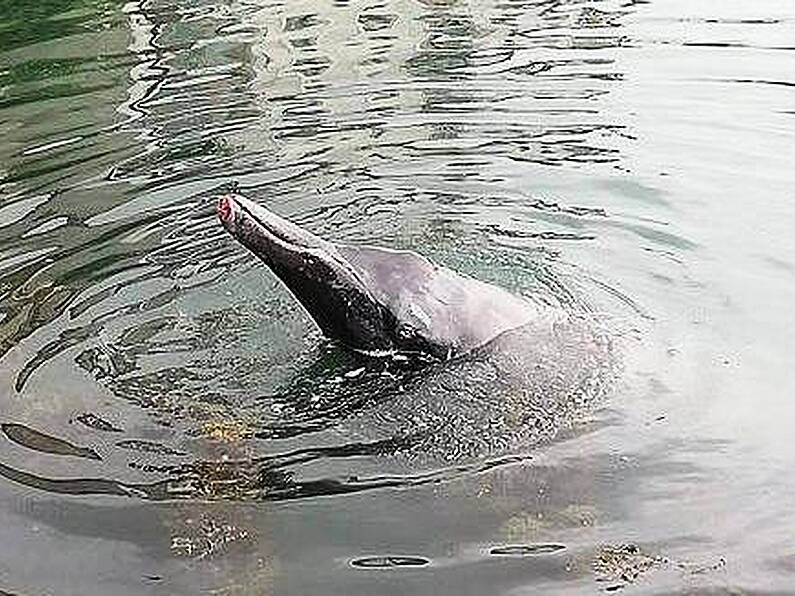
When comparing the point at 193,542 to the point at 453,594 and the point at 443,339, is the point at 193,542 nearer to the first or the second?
the point at 453,594

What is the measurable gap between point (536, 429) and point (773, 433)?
0.97 metres

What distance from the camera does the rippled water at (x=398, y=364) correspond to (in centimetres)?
459

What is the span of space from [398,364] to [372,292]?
38cm

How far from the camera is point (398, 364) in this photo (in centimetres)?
561

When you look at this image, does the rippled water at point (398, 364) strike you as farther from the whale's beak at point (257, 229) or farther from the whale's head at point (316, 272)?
the whale's beak at point (257, 229)

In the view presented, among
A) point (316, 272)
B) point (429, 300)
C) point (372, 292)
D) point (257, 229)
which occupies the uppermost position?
point (257, 229)

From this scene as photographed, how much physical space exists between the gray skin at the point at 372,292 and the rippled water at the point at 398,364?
15cm

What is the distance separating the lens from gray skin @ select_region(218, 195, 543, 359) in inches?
205

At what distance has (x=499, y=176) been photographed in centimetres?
856

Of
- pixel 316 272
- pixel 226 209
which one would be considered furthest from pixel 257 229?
pixel 316 272

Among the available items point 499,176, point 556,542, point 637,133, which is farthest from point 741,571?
point 637,133

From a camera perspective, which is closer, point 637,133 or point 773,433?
point 773,433

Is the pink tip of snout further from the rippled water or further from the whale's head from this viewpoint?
the rippled water

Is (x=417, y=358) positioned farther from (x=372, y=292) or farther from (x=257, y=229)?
(x=257, y=229)
